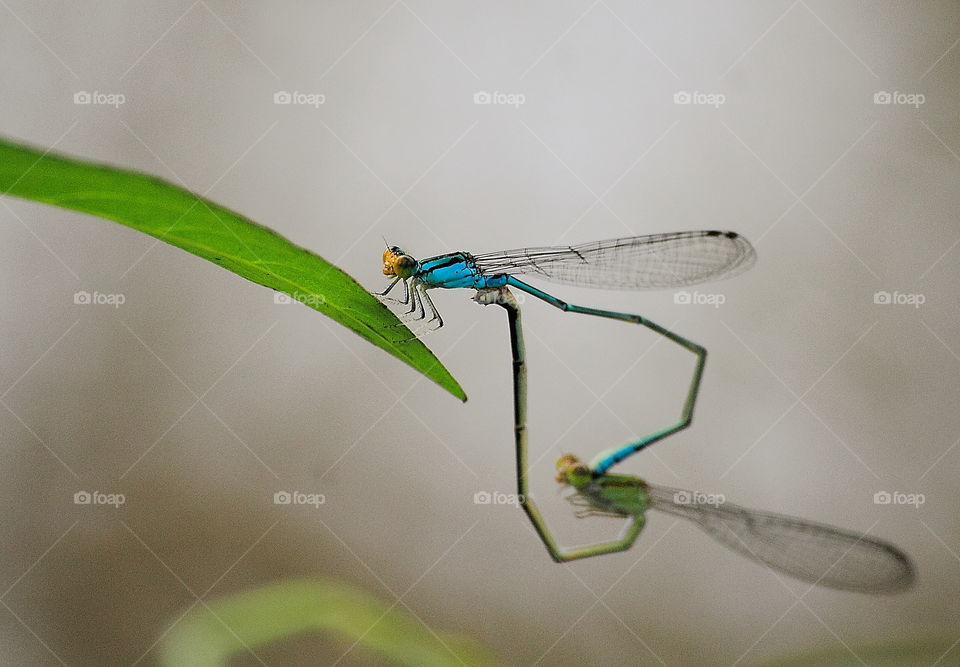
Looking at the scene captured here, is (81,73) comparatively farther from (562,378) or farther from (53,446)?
(562,378)

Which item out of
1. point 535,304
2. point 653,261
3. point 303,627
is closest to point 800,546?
point 653,261

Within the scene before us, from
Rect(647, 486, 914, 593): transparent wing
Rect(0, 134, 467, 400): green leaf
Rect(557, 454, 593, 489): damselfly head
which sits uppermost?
Rect(0, 134, 467, 400): green leaf

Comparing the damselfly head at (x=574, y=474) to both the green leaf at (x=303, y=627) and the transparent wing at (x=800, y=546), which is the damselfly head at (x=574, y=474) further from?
the green leaf at (x=303, y=627)

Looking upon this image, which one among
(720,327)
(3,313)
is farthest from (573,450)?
(3,313)

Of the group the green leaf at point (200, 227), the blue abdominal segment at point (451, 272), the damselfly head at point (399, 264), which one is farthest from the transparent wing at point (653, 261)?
the green leaf at point (200, 227)

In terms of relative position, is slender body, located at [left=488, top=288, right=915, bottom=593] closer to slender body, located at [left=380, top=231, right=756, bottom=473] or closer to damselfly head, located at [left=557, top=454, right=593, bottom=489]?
damselfly head, located at [left=557, top=454, right=593, bottom=489]

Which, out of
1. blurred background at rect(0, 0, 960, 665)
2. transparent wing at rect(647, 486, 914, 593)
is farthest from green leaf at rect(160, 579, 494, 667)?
blurred background at rect(0, 0, 960, 665)
